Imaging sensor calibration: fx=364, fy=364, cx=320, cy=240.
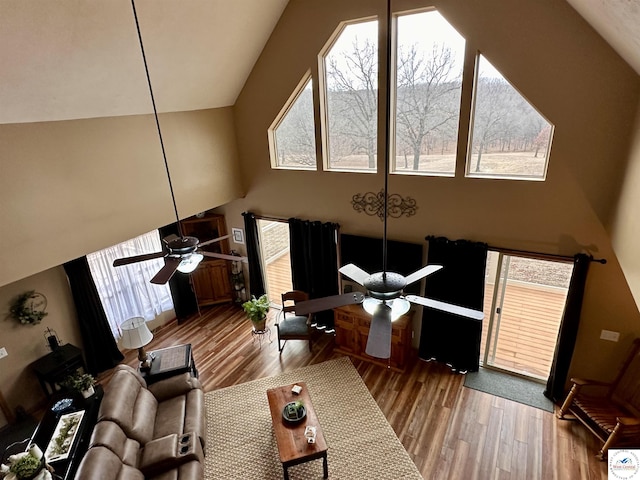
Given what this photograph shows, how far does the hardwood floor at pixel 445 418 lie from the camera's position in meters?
4.18

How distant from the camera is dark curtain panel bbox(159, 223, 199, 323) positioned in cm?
695

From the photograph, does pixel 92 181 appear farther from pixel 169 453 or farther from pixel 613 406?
pixel 613 406

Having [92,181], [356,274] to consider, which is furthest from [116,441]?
[356,274]

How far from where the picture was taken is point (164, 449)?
12.8ft

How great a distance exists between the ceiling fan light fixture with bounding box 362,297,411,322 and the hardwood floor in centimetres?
268

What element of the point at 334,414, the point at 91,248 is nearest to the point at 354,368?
the point at 334,414

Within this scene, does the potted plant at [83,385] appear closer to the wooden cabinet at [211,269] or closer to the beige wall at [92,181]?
the beige wall at [92,181]

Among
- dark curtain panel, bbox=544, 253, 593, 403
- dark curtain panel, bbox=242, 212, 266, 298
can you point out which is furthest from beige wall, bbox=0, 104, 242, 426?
dark curtain panel, bbox=544, 253, 593, 403

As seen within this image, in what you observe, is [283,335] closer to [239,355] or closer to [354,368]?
[239,355]

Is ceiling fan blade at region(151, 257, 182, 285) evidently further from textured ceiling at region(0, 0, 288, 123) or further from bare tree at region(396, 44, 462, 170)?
bare tree at region(396, 44, 462, 170)

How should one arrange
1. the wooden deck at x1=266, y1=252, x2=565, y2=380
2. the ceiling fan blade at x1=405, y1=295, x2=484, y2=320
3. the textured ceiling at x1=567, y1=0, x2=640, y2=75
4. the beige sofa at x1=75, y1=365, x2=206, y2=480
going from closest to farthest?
the textured ceiling at x1=567, y1=0, x2=640, y2=75
the ceiling fan blade at x1=405, y1=295, x2=484, y2=320
the beige sofa at x1=75, y1=365, x2=206, y2=480
the wooden deck at x1=266, y1=252, x2=565, y2=380

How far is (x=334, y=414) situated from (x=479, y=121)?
14.0 ft

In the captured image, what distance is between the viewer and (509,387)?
5.25 m

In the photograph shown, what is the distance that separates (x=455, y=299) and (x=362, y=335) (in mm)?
1572
